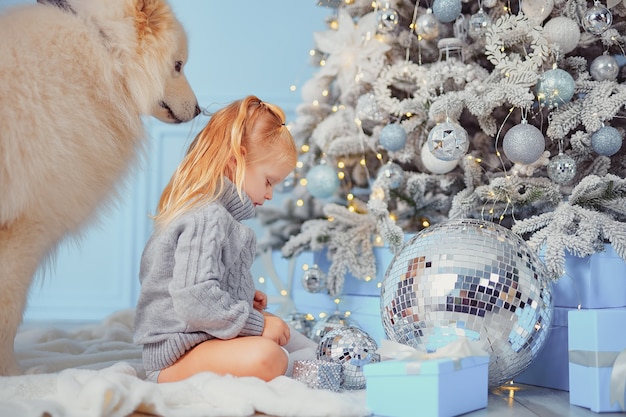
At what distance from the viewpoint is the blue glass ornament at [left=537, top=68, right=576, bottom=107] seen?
1.71m

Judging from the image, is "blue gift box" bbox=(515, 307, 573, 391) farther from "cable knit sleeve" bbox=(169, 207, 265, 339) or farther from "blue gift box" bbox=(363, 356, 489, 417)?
"cable knit sleeve" bbox=(169, 207, 265, 339)

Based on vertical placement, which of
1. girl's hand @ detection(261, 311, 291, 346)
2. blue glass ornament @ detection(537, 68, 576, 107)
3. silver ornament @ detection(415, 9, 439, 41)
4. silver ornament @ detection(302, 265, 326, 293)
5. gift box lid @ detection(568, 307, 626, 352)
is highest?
silver ornament @ detection(415, 9, 439, 41)

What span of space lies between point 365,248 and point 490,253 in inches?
24.3

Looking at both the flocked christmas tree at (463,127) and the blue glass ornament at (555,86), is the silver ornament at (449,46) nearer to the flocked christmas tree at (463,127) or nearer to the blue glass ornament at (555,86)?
the flocked christmas tree at (463,127)

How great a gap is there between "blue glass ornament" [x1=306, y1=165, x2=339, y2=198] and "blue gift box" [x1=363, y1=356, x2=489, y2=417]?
3.26 ft

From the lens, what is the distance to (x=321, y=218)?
2.37 m

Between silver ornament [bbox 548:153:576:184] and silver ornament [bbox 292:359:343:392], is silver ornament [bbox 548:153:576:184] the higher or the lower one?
the higher one

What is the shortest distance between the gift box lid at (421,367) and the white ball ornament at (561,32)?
3.19 feet

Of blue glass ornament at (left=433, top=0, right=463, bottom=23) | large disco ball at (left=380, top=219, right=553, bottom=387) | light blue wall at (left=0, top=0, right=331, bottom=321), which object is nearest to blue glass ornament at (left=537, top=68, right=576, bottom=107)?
blue glass ornament at (left=433, top=0, right=463, bottom=23)

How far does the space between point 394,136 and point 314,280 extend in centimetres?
52

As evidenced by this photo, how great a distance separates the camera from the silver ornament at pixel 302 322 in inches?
82.0

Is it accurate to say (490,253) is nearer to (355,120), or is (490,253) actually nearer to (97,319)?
(355,120)

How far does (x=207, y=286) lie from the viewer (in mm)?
1312

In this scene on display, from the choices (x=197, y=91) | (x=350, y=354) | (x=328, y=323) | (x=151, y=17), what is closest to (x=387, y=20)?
(x=151, y=17)
